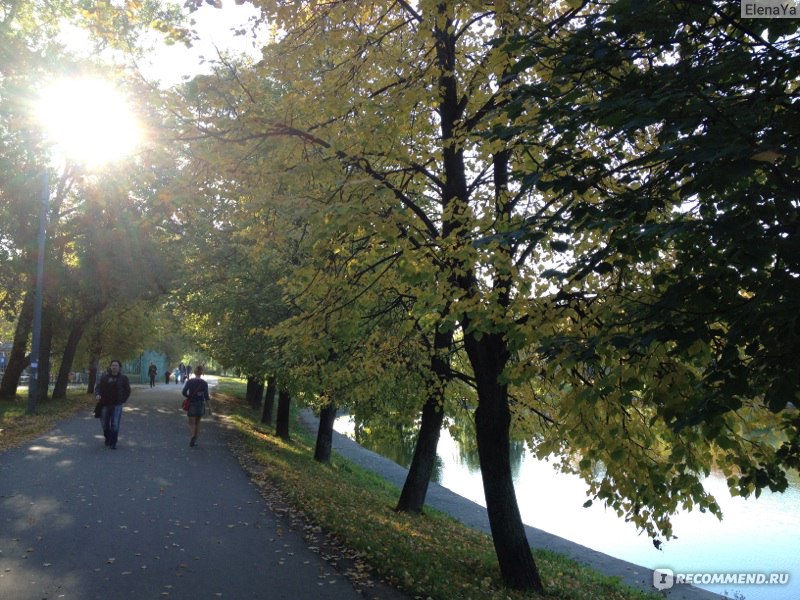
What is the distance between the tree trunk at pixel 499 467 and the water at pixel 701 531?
107 inches

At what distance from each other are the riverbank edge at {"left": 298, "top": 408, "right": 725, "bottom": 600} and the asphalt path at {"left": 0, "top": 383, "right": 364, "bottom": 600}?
20.4ft

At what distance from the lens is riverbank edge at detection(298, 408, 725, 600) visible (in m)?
11.6

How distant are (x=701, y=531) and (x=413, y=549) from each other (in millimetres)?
11478

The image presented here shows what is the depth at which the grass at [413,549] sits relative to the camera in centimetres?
688

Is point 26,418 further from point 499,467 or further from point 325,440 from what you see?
point 499,467

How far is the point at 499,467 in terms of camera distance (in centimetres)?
797

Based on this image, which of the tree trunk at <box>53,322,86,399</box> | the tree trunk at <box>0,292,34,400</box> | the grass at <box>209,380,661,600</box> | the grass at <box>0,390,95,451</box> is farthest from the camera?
the tree trunk at <box>53,322,86,399</box>

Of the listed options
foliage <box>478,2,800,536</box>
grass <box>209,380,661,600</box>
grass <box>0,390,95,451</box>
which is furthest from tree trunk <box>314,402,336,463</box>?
foliage <box>478,2,800,536</box>

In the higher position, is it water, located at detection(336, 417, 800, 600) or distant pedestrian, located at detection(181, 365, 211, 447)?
distant pedestrian, located at detection(181, 365, 211, 447)

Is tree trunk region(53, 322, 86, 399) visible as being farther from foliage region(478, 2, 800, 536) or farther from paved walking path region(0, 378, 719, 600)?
foliage region(478, 2, 800, 536)

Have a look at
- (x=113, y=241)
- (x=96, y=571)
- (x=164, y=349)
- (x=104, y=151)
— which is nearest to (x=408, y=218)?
(x=96, y=571)

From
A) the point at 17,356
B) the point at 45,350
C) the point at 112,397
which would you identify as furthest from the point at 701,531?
the point at 17,356

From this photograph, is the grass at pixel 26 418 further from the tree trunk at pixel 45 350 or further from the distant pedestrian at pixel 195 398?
the distant pedestrian at pixel 195 398

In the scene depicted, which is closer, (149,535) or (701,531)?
(149,535)
